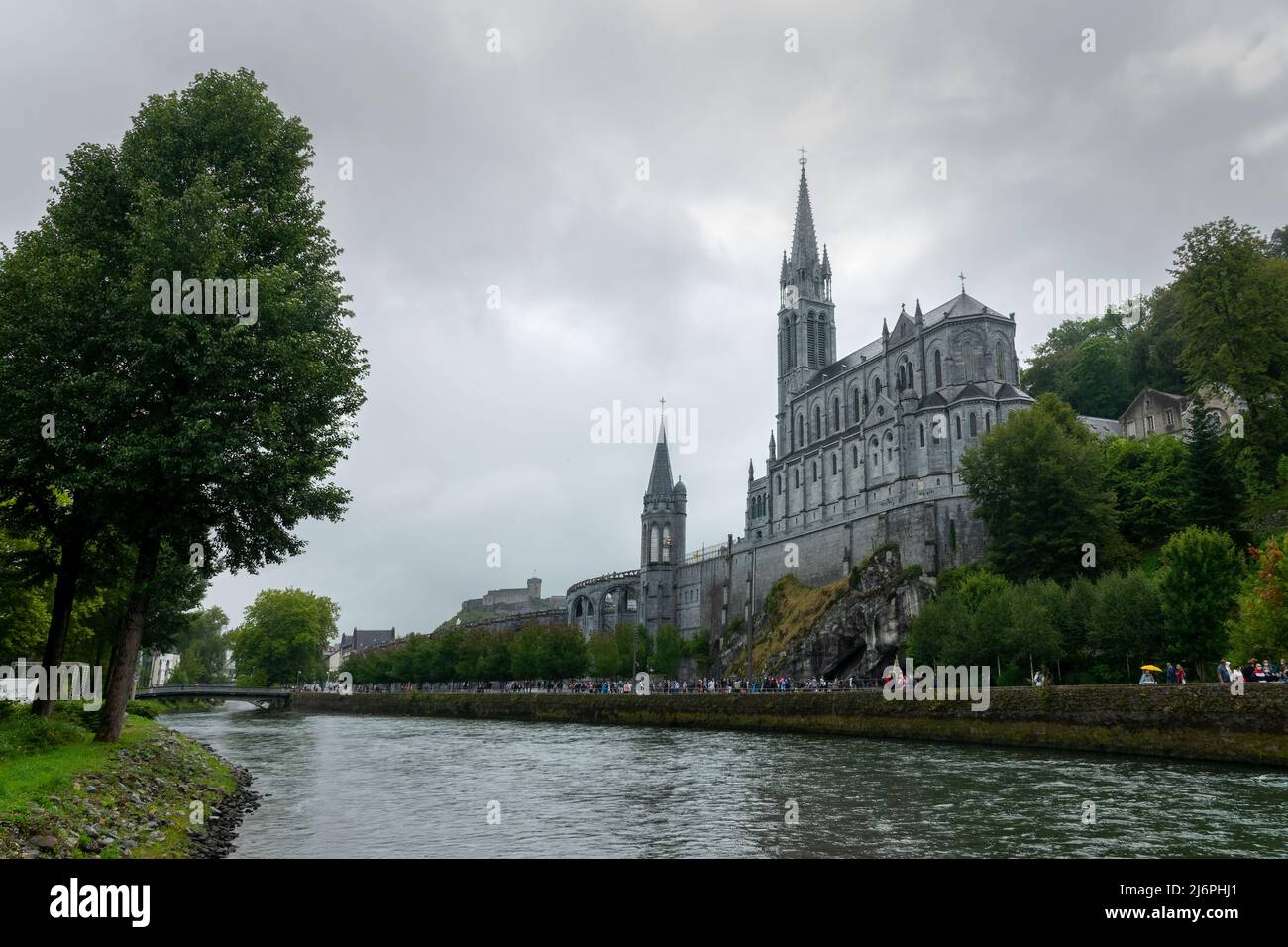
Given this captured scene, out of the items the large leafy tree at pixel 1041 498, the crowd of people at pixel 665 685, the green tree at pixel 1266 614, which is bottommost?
the crowd of people at pixel 665 685

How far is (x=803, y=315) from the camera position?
11125cm

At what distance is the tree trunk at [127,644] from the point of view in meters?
20.5

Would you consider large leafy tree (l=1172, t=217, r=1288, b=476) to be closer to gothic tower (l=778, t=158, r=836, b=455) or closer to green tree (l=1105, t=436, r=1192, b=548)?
→ green tree (l=1105, t=436, r=1192, b=548)

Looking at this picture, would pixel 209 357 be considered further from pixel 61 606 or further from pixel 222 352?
pixel 61 606

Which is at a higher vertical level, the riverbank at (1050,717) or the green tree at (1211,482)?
the green tree at (1211,482)

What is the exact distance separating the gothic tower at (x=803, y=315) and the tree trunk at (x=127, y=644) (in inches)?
3482

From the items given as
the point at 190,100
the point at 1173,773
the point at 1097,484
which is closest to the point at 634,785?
the point at 1173,773

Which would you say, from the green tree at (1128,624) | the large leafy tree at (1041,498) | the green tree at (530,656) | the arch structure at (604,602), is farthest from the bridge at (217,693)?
the green tree at (1128,624)

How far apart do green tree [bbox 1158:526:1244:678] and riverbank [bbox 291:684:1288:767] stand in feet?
29.2

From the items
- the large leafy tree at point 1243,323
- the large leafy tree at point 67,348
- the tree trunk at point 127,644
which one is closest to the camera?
the large leafy tree at point 67,348

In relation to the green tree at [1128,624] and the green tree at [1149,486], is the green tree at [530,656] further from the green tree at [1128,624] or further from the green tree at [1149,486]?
the green tree at [1128,624]

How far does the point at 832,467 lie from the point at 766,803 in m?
70.8
